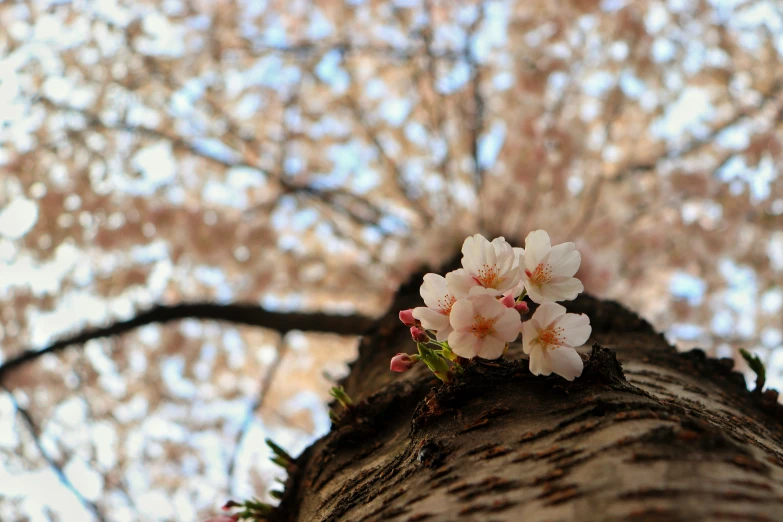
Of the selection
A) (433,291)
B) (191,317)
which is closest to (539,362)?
(433,291)

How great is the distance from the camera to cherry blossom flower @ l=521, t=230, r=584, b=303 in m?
1.23

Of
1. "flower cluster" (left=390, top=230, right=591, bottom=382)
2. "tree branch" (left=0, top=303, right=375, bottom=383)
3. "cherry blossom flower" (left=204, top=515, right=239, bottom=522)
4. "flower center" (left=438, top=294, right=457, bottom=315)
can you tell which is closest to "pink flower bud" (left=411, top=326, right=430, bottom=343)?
"flower cluster" (left=390, top=230, right=591, bottom=382)

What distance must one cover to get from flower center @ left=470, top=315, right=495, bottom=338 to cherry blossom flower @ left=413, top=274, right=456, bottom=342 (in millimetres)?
69

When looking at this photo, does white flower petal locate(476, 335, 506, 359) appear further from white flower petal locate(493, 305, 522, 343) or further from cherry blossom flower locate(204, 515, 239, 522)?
cherry blossom flower locate(204, 515, 239, 522)

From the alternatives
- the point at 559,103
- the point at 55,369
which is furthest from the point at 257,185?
the point at 559,103

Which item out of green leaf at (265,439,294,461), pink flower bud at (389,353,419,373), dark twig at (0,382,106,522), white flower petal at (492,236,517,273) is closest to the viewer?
white flower petal at (492,236,517,273)

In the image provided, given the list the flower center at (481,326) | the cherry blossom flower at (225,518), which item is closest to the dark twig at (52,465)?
the cherry blossom flower at (225,518)

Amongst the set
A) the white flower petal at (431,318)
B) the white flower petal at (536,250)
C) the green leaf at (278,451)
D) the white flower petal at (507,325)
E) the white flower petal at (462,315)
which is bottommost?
the white flower petal at (507,325)

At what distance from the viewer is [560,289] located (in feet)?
4.09

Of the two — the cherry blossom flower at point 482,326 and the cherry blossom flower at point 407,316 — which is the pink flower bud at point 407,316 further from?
the cherry blossom flower at point 482,326

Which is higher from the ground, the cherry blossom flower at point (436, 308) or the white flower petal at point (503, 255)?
the white flower petal at point (503, 255)

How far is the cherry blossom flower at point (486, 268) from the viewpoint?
1154 mm

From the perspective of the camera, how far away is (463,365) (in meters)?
1.23

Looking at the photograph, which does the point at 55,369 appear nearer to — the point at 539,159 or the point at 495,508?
the point at 539,159
